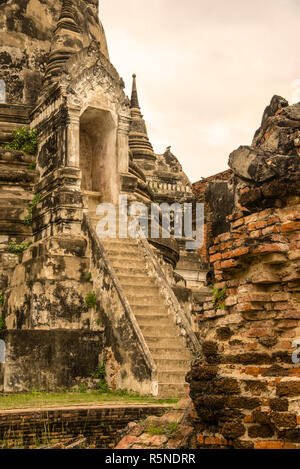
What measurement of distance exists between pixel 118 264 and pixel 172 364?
2.37m

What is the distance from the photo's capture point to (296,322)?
5.37 m

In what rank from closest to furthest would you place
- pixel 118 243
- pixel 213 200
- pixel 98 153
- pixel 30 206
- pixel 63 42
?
pixel 118 243, pixel 30 206, pixel 213 200, pixel 98 153, pixel 63 42

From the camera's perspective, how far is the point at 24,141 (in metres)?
13.6

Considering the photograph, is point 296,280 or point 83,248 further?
point 83,248

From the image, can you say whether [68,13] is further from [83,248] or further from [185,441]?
[185,441]

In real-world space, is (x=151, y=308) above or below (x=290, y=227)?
below

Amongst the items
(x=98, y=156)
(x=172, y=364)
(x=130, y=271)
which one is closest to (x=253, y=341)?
(x=172, y=364)

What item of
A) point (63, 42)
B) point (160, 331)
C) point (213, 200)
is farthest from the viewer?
point (63, 42)

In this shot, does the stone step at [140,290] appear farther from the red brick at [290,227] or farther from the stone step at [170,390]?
the red brick at [290,227]

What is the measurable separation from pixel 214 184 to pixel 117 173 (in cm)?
220

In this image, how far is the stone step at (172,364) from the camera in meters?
9.89

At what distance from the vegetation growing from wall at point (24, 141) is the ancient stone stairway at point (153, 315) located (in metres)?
2.61

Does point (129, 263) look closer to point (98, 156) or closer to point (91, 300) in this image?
point (91, 300)

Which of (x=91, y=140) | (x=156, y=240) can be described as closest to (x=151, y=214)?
(x=156, y=240)
